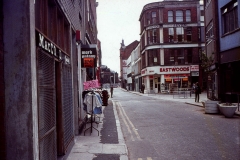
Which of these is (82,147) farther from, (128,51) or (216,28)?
(128,51)

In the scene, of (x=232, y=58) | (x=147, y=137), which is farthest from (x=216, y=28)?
(x=147, y=137)

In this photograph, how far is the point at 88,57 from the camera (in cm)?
1159

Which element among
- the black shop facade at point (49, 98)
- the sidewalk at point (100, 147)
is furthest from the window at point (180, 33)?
the black shop facade at point (49, 98)

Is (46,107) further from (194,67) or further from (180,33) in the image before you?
(180,33)

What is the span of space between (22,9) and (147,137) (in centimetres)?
677

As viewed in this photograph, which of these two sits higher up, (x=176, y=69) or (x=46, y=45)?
(x=176, y=69)

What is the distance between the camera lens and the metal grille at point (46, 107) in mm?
4680

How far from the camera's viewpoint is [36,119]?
408cm

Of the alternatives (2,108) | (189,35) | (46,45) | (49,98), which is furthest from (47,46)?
(189,35)

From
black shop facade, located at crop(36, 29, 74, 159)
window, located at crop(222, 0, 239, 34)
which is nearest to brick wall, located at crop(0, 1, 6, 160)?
black shop facade, located at crop(36, 29, 74, 159)

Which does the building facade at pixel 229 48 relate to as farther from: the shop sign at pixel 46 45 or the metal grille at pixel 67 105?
the shop sign at pixel 46 45

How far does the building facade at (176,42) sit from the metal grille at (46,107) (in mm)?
43411

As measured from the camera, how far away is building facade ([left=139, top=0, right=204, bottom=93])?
159 ft

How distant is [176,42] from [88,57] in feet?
130
